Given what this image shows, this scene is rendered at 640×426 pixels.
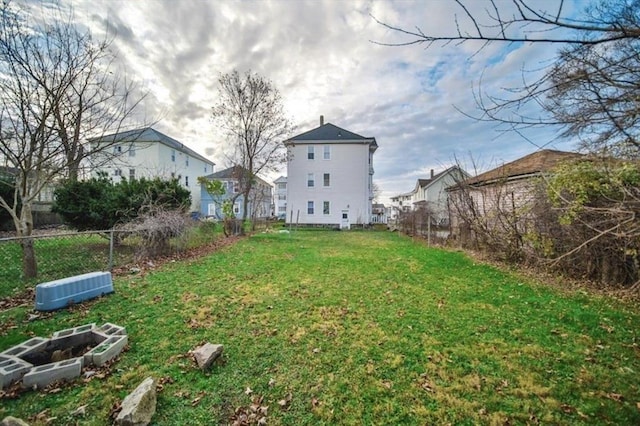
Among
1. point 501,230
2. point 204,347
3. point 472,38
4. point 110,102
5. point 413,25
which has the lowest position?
point 204,347

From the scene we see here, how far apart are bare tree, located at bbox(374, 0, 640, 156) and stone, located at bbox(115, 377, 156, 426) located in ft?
11.2

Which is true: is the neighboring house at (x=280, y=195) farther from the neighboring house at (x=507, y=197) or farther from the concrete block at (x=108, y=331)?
the concrete block at (x=108, y=331)

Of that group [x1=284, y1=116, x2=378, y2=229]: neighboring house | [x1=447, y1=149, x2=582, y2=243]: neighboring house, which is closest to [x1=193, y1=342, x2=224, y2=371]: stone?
[x1=447, y1=149, x2=582, y2=243]: neighboring house

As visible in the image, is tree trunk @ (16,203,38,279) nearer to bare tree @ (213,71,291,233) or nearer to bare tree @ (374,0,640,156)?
bare tree @ (374,0,640,156)

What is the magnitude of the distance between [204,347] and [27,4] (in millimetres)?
7395

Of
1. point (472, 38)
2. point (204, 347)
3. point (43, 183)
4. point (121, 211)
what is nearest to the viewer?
point (472, 38)

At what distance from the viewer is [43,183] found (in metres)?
5.59

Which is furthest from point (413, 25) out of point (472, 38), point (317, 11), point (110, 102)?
point (110, 102)

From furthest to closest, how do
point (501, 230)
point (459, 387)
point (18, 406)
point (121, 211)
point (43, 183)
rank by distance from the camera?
point (121, 211) < point (501, 230) < point (43, 183) < point (459, 387) < point (18, 406)

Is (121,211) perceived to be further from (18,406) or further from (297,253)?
(18,406)

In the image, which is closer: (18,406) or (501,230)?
(18,406)

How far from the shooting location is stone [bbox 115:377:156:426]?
1907mm

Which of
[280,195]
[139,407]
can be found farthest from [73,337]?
[280,195]

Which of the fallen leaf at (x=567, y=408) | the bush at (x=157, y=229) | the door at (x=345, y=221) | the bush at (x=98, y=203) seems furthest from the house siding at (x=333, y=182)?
the fallen leaf at (x=567, y=408)
